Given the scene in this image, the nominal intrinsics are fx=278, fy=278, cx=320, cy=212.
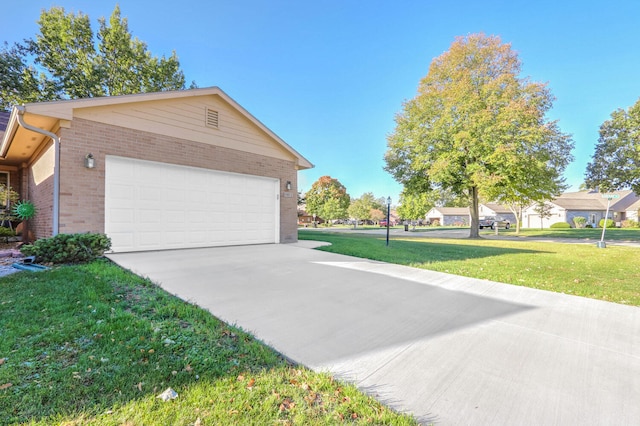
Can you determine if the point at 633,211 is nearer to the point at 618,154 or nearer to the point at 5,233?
the point at 618,154

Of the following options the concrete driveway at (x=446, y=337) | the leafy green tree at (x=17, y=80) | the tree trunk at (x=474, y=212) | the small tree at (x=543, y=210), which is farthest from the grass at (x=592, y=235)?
the leafy green tree at (x=17, y=80)

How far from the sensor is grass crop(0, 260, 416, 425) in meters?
1.62

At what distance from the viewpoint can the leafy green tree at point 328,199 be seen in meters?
39.7

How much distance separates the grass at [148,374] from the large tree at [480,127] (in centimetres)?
1500

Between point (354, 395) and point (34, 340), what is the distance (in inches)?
106

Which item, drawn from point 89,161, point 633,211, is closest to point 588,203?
point 633,211

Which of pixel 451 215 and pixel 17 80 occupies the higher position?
pixel 17 80

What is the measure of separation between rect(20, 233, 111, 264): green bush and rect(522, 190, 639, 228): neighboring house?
141 ft

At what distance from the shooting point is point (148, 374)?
6.48ft

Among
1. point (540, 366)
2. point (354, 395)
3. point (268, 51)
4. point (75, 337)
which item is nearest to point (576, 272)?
point (540, 366)

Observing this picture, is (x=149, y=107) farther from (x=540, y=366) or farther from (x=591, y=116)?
(x=591, y=116)

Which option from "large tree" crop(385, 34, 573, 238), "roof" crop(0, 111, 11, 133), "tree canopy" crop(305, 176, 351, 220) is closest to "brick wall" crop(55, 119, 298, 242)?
"roof" crop(0, 111, 11, 133)

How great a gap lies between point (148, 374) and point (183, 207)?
6325mm

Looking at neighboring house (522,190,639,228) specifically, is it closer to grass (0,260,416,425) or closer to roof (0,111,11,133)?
grass (0,260,416,425)
